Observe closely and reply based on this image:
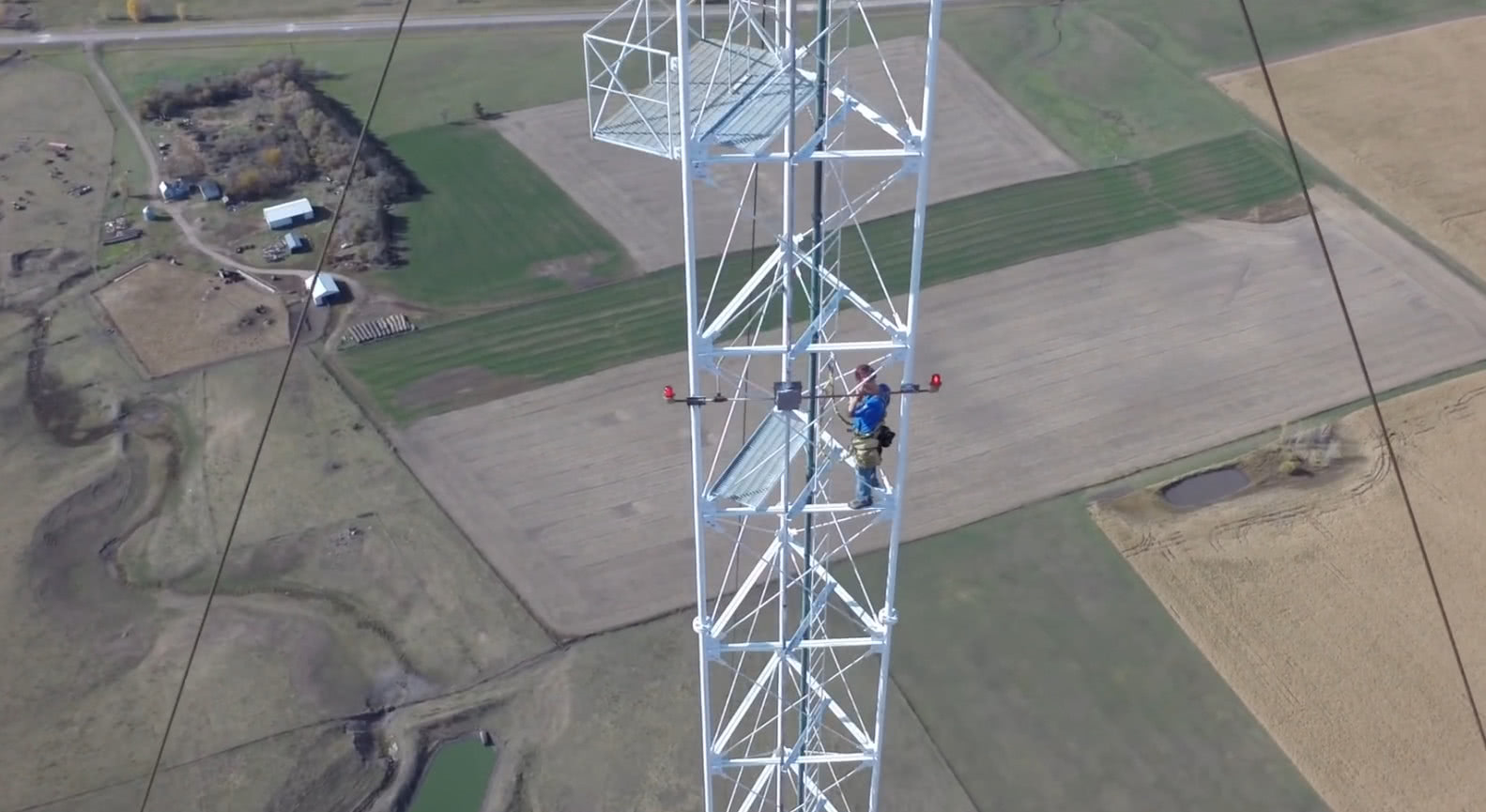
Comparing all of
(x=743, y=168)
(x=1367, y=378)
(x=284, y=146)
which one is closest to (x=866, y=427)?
(x=1367, y=378)

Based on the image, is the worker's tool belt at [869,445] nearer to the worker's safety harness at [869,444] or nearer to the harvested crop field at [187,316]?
the worker's safety harness at [869,444]

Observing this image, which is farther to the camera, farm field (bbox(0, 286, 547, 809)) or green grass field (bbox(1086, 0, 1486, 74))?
green grass field (bbox(1086, 0, 1486, 74))

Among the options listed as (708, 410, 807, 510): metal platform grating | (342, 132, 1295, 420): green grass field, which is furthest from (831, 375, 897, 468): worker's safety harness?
(342, 132, 1295, 420): green grass field

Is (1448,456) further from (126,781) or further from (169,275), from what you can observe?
(169,275)

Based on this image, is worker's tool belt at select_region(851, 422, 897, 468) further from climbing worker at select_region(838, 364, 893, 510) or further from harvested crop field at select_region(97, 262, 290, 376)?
harvested crop field at select_region(97, 262, 290, 376)

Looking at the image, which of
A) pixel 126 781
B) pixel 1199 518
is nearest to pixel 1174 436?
pixel 1199 518

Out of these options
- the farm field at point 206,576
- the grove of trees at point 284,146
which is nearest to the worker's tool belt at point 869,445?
the farm field at point 206,576
